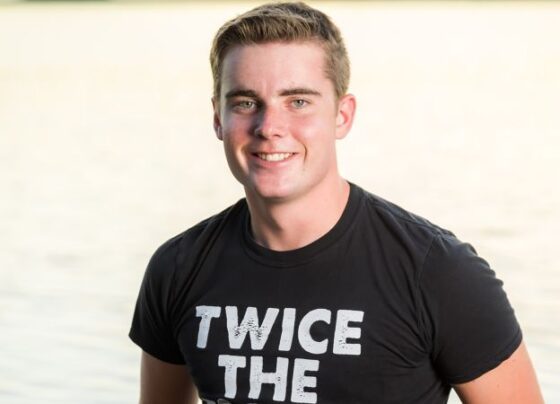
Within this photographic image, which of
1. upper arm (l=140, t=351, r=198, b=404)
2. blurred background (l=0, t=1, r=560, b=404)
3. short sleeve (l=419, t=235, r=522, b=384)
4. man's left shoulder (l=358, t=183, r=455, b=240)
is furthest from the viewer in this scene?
blurred background (l=0, t=1, r=560, b=404)

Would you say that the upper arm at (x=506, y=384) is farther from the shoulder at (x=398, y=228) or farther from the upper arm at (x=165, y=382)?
the upper arm at (x=165, y=382)

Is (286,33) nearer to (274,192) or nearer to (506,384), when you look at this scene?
(274,192)

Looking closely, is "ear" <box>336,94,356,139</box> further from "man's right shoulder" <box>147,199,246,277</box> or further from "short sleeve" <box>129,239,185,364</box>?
"short sleeve" <box>129,239,185,364</box>

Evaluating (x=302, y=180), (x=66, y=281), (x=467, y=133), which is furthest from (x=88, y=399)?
(x=467, y=133)

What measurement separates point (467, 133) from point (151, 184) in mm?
3624

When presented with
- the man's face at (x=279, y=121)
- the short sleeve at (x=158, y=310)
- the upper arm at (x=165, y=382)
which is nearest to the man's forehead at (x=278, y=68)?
the man's face at (x=279, y=121)

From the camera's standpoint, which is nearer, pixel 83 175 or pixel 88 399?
pixel 88 399

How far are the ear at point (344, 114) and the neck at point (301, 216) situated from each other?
0.13 metres

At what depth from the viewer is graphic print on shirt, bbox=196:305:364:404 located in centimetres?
296

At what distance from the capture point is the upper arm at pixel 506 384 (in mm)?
2938

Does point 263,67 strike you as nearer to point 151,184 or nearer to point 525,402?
point 525,402

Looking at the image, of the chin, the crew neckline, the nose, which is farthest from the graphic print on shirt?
the nose

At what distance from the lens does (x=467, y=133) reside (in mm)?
12875

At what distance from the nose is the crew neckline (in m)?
0.22
